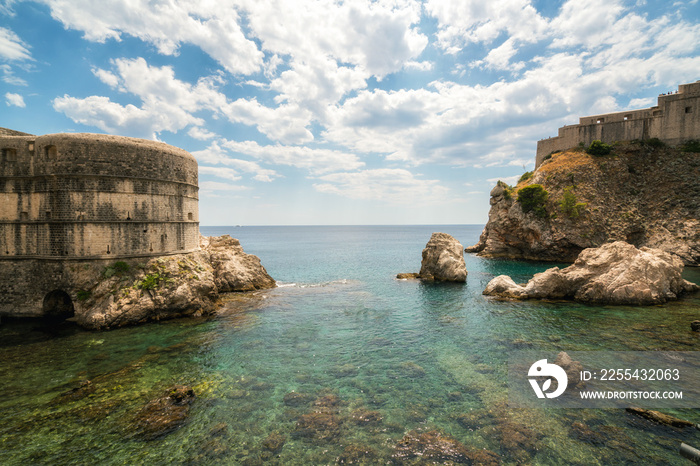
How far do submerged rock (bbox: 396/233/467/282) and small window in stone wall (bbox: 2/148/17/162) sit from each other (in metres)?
34.0

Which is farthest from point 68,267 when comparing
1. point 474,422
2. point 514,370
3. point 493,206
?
point 493,206

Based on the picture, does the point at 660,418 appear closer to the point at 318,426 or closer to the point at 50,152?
the point at 318,426

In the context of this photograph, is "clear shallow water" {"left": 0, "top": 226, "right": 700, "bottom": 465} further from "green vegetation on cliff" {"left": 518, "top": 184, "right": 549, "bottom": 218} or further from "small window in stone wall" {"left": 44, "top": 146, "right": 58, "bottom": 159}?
"green vegetation on cliff" {"left": 518, "top": 184, "right": 549, "bottom": 218}

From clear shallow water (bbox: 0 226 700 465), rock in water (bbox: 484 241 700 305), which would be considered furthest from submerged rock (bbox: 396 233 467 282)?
clear shallow water (bbox: 0 226 700 465)

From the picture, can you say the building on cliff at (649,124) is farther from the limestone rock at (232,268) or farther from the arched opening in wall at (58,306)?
the arched opening in wall at (58,306)

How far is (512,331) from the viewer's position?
18844mm

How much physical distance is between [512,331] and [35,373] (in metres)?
23.8

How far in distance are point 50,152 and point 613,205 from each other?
6136cm

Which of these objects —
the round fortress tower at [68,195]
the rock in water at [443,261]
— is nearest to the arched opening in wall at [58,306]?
the round fortress tower at [68,195]

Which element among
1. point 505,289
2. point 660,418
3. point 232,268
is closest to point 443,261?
point 505,289

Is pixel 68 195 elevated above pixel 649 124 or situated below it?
below

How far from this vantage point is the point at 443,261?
1375 inches

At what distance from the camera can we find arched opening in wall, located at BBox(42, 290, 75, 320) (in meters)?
20.5

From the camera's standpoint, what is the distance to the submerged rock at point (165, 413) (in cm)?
1005
